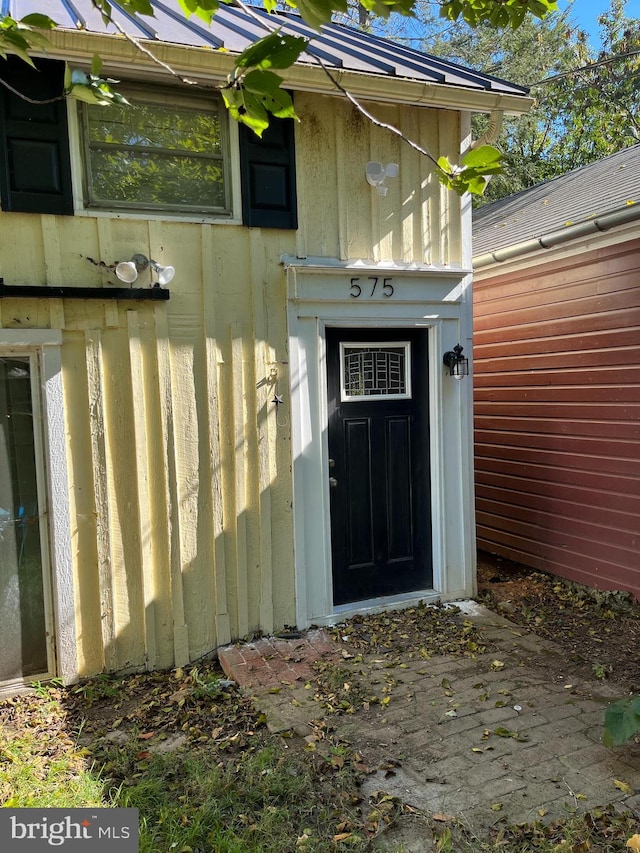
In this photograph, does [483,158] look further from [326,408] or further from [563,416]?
[563,416]

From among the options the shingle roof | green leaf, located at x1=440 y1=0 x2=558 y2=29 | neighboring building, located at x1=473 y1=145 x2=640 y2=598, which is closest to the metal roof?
green leaf, located at x1=440 y1=0 x2=558 y2=29

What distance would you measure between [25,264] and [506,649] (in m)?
4.00

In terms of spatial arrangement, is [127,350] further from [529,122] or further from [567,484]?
[529,122]

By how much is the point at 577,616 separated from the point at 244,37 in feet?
16.3

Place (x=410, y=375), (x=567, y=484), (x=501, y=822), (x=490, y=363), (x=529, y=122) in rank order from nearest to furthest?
(x=501, y=822), (x=410, y=375), (x=567, y=484), (x=490, y=363), (x=529, y=122)

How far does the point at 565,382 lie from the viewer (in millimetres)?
5219

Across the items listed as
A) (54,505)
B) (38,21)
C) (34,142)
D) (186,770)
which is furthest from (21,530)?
(38,21)

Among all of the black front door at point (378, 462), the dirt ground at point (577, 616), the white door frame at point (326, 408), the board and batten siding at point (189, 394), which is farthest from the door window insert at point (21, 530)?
the dirt ground at point (577, 616)

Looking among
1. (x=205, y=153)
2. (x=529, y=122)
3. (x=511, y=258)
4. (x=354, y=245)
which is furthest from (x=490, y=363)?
(x=529, y=122)

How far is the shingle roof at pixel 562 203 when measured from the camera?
495 cm

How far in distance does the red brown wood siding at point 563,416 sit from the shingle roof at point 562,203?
1.09ft

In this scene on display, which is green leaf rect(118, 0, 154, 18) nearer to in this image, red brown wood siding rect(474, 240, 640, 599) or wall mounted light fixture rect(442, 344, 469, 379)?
wall mounted light fixture rect(442, 344, 469, 379)

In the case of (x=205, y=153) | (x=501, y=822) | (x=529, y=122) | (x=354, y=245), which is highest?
(x=529, y=122)

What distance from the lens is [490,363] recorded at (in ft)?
20.3
